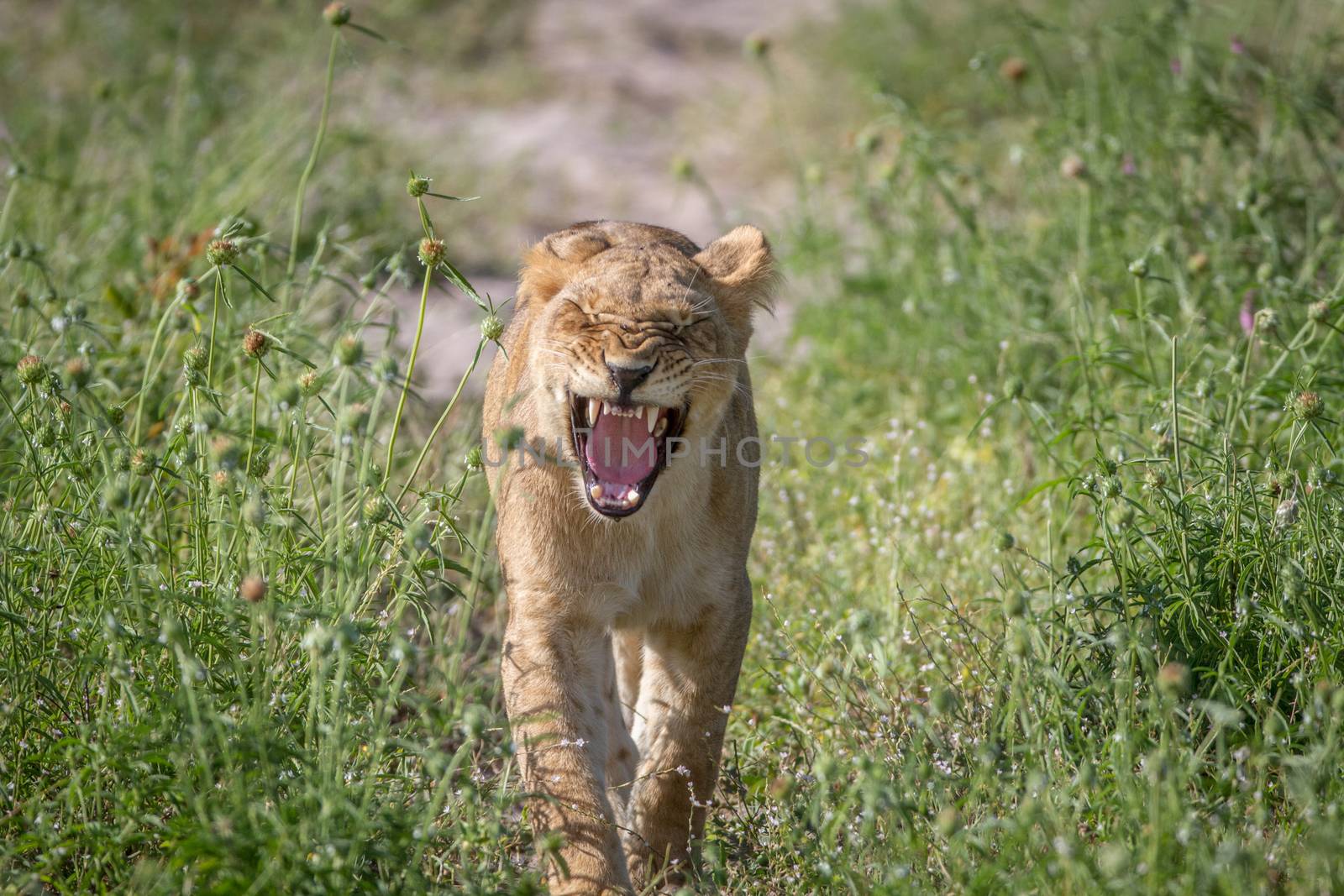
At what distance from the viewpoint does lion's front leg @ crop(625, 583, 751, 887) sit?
11.6 feet

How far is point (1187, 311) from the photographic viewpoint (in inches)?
189

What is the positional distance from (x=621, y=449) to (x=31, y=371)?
149 centimetres

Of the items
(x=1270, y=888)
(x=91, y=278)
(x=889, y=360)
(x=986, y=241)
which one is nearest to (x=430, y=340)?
(x=91, y=278)

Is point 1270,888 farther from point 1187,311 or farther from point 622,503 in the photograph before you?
point 1187,311

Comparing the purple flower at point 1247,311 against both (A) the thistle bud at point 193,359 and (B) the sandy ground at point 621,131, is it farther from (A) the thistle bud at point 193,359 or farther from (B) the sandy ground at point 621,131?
(A) the thistle bud at point 193,359

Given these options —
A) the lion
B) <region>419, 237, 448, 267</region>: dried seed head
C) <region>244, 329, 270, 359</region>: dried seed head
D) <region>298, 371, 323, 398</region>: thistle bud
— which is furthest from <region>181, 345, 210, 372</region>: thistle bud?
the lion

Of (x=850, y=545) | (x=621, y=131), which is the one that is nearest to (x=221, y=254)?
(x=850, y=545)

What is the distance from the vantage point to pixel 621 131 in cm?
1062

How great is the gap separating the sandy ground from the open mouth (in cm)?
275

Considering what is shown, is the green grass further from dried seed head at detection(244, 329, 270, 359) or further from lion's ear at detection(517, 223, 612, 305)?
lion's ear at detection(517, 223, 612, 305)

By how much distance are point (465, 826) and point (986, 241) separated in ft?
14.2

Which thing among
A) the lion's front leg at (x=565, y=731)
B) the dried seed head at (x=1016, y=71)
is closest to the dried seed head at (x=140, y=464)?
the lion's front leg at (x=565, y=731)

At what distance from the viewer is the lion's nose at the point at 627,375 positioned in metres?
3.28

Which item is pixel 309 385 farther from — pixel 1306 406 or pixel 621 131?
pixel 621 131
